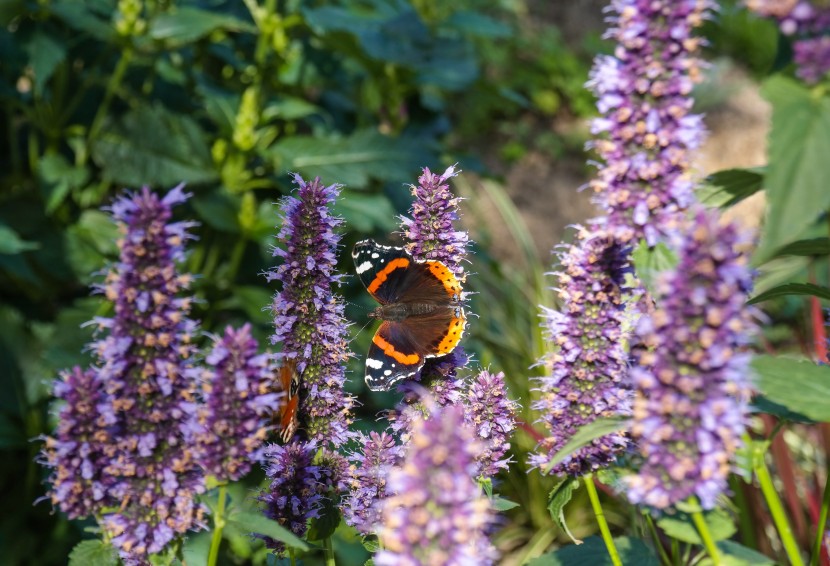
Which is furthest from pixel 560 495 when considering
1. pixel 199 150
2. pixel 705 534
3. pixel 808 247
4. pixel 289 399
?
pixel 199 150

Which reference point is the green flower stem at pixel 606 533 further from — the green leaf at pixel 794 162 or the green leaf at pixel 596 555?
the green leaf at pixel 794 162

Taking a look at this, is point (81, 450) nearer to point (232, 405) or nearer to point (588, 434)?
point (232, 405)

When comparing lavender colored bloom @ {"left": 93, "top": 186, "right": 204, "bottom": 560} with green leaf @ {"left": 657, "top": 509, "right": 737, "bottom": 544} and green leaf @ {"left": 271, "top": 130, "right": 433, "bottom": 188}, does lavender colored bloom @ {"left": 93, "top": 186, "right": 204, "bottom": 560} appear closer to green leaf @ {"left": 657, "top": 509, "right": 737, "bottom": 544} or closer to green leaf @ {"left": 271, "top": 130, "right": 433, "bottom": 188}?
green leaf @ {"left": 657, "top": 509, "right": 737, "bottom": 544}

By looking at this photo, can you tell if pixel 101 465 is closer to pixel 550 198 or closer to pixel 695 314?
pixel 695 314

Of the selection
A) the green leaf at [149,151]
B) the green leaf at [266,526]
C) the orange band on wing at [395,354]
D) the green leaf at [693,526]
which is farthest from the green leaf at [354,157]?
the green leaf at [693,526]

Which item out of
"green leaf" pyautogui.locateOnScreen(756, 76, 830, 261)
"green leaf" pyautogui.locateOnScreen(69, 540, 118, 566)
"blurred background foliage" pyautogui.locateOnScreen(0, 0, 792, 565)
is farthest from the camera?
"blurred background foliage" pyautogui.locateOnScreen(0, 0, 792, 565)

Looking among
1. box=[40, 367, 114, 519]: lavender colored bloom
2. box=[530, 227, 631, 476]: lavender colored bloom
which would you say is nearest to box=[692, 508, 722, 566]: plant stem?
box=[530, 227, 631, 476]: lavender colored bloom
